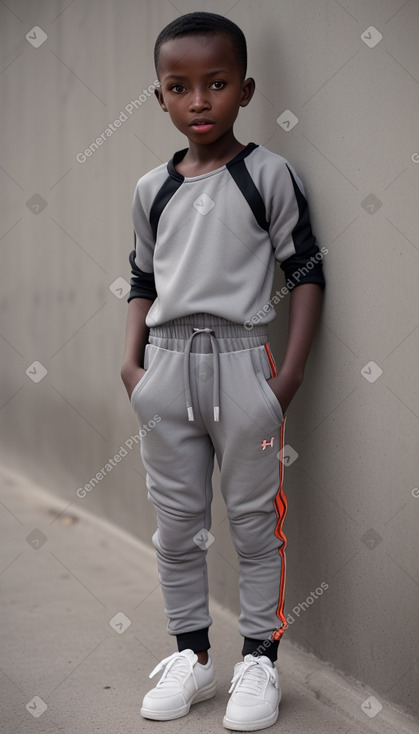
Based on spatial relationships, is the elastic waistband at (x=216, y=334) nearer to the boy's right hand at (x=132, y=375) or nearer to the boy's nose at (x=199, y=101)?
the boy's right hand at (x=132, y=375)

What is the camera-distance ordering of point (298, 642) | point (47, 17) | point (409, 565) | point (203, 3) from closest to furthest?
1. point (409, 565)
2. point (298, 642)
3. point (203, 3)
4. point (47, 17)

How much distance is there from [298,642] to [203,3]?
1.66 metres

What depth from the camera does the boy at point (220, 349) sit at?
1.90m

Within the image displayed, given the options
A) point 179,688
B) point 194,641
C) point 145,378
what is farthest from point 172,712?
point 145,378

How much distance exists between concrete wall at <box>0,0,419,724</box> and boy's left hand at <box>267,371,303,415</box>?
119mm

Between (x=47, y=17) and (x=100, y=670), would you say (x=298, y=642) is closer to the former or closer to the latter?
(x=100, y=670)

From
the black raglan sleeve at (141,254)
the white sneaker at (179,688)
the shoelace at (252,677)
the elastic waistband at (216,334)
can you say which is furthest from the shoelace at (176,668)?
the black raglan sleeve at (141,254)

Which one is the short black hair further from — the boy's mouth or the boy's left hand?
the boy's left hand

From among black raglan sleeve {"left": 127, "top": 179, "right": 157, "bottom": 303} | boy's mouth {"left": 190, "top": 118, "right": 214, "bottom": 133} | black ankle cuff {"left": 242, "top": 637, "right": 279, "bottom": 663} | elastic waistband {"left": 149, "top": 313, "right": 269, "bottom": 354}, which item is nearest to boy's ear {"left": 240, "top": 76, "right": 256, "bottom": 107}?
boy's mouth {"left": 190, "top": 118, "right": 214, "bottom": 133}

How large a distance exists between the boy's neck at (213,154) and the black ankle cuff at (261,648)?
1.05m

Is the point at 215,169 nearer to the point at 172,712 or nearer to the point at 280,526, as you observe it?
the point at 280,526

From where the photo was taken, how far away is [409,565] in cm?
178

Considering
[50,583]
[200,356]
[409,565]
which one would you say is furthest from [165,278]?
[50,583]

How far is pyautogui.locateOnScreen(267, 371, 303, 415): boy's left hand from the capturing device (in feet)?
6.29
